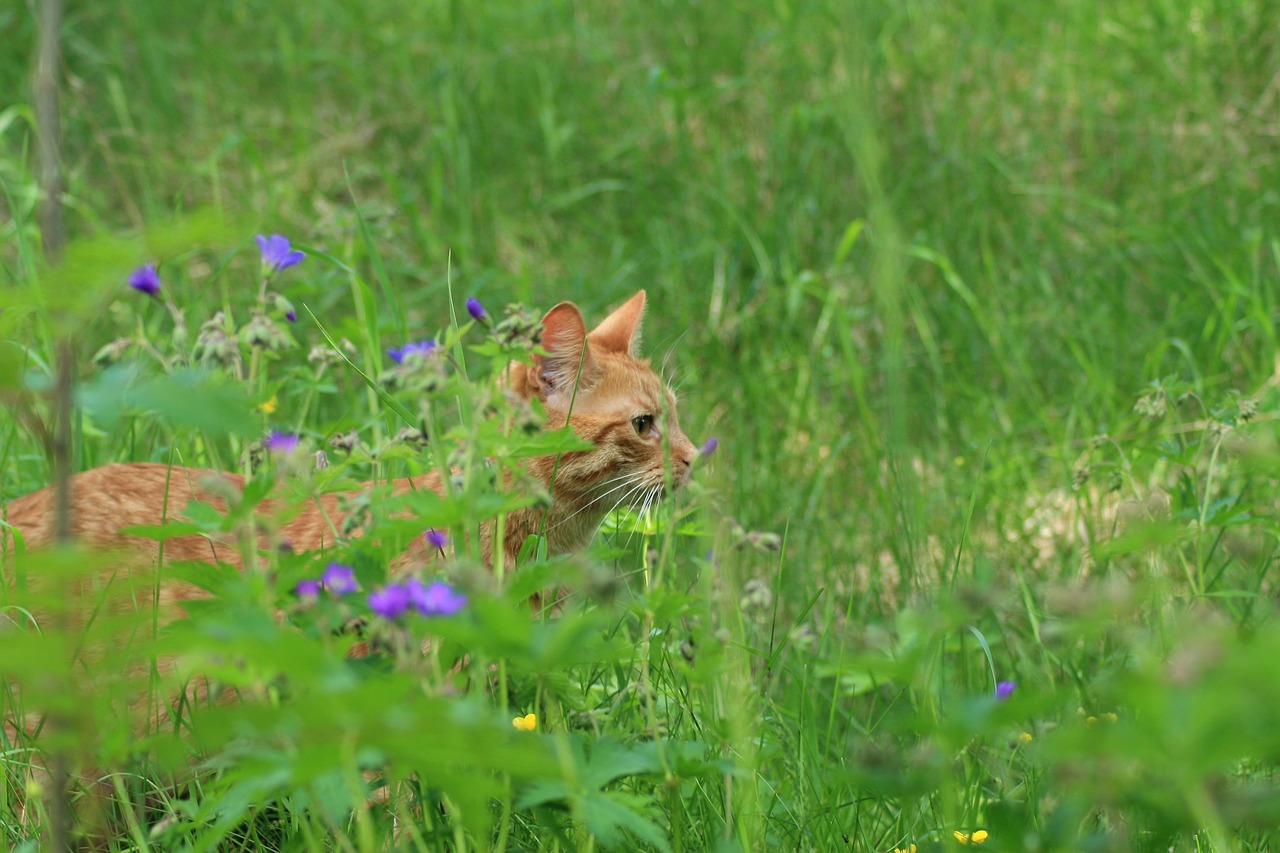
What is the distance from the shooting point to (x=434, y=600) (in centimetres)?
132

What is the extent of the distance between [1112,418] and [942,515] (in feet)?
2.42

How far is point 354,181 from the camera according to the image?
5.79 meters

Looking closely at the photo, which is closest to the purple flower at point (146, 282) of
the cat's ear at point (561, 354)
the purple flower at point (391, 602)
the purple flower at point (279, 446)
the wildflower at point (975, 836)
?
the purple flower at point (279, 446)

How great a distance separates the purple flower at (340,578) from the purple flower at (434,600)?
Result: 0.13 m

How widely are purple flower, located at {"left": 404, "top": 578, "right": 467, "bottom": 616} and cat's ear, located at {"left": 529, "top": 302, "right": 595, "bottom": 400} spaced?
1.61m

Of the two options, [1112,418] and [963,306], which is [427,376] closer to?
[1112,418]

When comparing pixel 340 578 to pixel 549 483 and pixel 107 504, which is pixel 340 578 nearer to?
pixel 549 483

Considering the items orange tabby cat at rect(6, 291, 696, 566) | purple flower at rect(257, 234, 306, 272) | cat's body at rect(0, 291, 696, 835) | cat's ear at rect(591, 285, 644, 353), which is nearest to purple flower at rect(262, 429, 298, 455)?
purple flower at rect(257, 234, 306, 272)

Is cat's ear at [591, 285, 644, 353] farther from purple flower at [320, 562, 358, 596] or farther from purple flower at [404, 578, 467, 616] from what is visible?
purple flower at [404, 578, 467, 616]

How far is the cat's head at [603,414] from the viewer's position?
3.05 m

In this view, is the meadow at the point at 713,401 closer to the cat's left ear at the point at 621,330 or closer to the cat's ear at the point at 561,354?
the cat's left ear at the point at 621,330

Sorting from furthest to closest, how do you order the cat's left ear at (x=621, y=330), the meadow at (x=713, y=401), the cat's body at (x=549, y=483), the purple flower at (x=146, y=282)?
the cat's left ear at (x=621, y=330), the cat's body at (x=549, y=483), the purple flower at (x=146, y=282), the meadow at (x=713, y=401)

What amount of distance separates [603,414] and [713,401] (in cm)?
131

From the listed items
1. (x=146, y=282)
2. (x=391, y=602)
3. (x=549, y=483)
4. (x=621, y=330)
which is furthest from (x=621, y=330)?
(x=391, y=602)
